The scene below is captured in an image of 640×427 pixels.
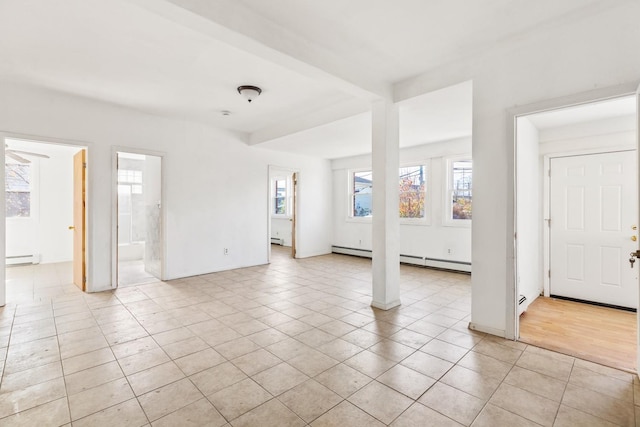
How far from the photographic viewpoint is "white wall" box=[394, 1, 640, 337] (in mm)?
2244

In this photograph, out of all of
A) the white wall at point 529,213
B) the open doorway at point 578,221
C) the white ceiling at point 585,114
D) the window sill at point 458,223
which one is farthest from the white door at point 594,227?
the window sill at point 458,223

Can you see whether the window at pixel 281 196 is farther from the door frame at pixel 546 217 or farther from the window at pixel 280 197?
the door frame at pixel 546 217

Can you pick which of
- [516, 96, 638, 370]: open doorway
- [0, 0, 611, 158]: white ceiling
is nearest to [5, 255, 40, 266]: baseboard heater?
[0, 0, 611, 158]: white ceiling

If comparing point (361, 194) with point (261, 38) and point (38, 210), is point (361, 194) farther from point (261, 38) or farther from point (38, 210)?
point (38, 210)

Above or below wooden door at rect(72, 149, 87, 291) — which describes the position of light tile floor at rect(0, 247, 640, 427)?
below

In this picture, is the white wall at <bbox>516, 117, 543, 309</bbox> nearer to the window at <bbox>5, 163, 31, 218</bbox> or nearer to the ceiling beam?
the ceiling beam

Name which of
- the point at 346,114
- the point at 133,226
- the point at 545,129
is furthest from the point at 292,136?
the point at 133,226

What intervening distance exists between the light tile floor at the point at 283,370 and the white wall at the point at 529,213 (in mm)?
863

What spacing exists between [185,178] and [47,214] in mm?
3955

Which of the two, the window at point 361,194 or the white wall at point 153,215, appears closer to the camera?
the white wall at point 153,215

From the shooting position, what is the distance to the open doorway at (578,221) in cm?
342

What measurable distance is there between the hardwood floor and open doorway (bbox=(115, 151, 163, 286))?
17.5 feet

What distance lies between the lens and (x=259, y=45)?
2377mm

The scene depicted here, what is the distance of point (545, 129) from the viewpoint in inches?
164
